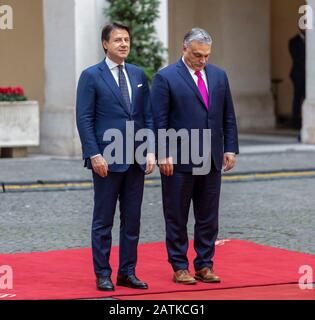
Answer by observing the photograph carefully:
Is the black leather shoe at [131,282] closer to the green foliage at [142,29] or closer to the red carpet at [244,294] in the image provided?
the red carpet at [244,294]

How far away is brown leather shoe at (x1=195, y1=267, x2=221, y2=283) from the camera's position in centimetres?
947

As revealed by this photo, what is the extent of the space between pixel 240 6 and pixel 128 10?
572cm

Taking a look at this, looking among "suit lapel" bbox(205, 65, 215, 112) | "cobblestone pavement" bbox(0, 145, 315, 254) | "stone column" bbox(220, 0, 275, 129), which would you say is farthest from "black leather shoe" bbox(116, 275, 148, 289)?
"stone column" bbox(220, 0, 275, 129)

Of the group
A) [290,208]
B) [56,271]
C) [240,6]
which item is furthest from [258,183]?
[240,6]

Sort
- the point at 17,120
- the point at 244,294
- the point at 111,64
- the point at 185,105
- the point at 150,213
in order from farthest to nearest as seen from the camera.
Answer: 1. the point at 17,120
2. the point at 150,213
3. the point at 185,105
4. the point at 111,64
5. the point at 244,294

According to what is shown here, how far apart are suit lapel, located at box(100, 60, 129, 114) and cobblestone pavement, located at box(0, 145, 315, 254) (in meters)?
2.51

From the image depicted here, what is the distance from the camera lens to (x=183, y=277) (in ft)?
30.9

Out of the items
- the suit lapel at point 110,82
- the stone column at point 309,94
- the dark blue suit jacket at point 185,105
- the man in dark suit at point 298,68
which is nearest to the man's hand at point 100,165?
the suit lapel at point 110,82

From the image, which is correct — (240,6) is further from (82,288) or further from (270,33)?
(82,288)

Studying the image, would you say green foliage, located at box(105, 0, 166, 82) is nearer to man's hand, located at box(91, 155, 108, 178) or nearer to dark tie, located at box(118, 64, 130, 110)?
dark tie, located at box(118, 64, 130, 110)

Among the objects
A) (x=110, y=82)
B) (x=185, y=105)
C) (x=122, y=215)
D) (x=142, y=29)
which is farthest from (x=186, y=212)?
(x=142, y=29)

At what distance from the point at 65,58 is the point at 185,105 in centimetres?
1056

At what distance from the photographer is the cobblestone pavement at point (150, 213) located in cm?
1183

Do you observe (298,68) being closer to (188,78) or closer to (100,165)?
(188,78)
